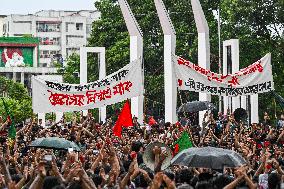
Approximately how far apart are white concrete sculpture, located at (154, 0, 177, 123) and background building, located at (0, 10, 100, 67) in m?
99.2

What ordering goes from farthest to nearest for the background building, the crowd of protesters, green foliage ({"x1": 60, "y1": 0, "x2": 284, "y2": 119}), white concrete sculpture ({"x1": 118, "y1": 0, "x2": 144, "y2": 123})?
the background building → green foliage ({"x1": 60, "y1": 0, "x2": 284, "y2": 119}) → white concrete sculpture ({"x1": 118, "y1": 0, "x2": 144, "y2": 123}) → the crowd of protesters

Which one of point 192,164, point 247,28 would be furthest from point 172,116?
point 192,164

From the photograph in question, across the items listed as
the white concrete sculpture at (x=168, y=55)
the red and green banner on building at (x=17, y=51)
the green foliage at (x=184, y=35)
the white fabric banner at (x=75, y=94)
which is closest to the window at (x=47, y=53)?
the red and green banner on building at (x=17, y=51)

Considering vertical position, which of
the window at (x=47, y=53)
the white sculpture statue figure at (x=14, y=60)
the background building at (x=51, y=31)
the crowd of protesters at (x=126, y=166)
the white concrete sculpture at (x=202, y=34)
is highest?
the background building at (x=51, y=31)

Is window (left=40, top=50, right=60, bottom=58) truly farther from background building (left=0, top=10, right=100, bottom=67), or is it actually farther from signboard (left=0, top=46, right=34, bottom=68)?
signboard (left=0, top=46, right=34, bottom=68)

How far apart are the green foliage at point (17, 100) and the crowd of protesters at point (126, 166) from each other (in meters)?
36.8

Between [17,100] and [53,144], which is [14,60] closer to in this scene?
[17,100]

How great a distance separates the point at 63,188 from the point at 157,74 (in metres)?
44.2

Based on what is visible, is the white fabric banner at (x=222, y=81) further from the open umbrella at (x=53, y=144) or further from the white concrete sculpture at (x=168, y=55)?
the open umbrella at (x=53, y=144)

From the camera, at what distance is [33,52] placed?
4245 inches

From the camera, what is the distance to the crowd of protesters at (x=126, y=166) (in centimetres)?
1002

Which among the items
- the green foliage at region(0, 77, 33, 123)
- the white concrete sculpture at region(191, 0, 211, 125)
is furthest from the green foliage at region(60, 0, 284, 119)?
the white concrete sculpture at region(191, 0, 211, 125)

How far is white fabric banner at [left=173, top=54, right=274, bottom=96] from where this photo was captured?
2438 centimetres

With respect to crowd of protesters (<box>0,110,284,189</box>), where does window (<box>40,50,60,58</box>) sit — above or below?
above
